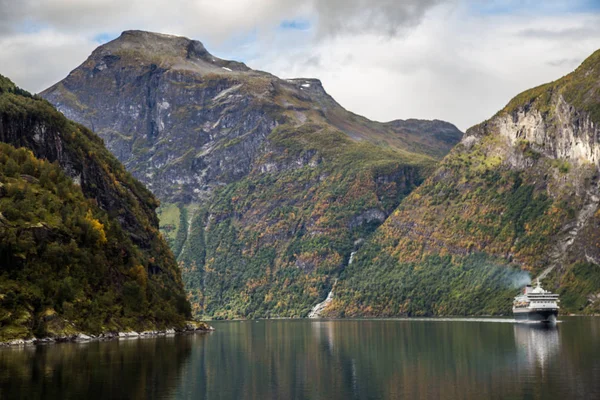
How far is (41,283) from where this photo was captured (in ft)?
440

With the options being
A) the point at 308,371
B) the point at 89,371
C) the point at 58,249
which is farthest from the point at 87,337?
the point at 308,371

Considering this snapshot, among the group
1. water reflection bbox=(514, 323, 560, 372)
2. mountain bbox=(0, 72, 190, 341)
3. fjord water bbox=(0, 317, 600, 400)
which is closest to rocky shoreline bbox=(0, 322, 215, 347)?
mountain bbox=(0, 72, 190, 341)

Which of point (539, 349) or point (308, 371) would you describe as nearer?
point (308, 371)

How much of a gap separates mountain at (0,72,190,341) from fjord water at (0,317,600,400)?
11308 mm

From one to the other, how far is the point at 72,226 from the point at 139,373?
71.9 meters

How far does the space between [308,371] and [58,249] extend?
2636 inches

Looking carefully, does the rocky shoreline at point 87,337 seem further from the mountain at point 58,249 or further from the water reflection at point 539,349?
the water reflection at point 539,349

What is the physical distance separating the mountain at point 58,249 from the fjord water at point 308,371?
1131 cm

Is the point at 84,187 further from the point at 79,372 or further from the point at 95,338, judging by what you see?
the point at 79,372

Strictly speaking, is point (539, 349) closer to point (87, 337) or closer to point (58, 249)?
point (87, 337)

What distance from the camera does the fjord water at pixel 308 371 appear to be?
70.7 m

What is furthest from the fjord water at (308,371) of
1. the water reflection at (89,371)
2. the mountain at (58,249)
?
the mountain at (58,249)

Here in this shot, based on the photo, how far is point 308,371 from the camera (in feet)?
299

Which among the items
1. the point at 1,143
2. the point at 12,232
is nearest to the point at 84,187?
the point at 1,143
